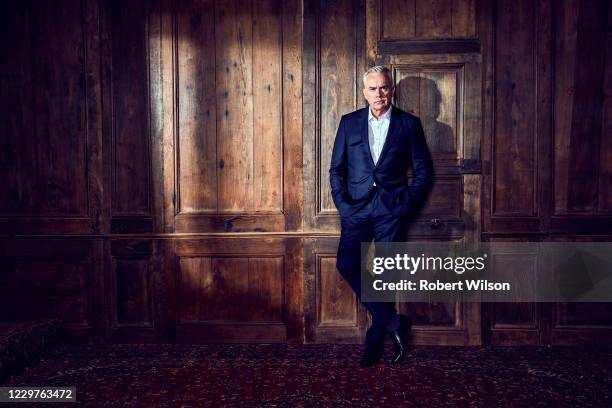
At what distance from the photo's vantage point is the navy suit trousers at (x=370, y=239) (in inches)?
137

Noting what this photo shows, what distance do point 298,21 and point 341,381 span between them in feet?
8.20

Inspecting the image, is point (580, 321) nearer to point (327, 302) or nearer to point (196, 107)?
point (327, 302)

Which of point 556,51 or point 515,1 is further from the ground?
point 515,1

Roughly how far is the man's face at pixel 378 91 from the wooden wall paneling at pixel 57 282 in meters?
2.27

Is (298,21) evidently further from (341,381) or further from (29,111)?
(341,381)

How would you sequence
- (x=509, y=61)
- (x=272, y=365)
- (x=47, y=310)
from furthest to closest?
(x=47, y=310)
(x=509, y=61)
(x=272, y=365)

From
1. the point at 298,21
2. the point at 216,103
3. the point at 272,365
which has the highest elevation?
the point at 298,21

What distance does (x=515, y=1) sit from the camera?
366cm

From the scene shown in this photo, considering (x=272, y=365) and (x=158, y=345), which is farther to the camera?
(x=158, y=345)

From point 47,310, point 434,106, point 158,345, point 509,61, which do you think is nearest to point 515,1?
point 509,61

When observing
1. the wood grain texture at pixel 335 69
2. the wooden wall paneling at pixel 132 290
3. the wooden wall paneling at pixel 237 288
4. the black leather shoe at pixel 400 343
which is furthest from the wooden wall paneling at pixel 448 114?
the wooden wall paneling at pixel 132 290

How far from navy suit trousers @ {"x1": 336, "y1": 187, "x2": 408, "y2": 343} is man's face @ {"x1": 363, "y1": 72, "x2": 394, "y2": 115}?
561mm

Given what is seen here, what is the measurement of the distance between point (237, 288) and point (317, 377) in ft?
3.22

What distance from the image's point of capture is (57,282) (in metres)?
3.91
